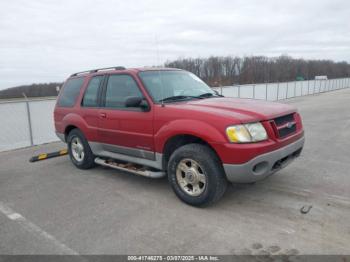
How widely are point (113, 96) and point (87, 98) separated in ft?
2.66

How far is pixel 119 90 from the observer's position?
5.12 metres

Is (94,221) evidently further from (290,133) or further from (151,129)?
(290,133)

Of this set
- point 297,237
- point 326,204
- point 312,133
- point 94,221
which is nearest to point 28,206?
point 94,221

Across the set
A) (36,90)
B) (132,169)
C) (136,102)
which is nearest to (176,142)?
(136,102)

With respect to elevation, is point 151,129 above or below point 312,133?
above

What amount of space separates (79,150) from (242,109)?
142 inches

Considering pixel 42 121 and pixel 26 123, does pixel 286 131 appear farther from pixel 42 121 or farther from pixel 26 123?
pixel 42 121

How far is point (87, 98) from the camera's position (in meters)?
5.75

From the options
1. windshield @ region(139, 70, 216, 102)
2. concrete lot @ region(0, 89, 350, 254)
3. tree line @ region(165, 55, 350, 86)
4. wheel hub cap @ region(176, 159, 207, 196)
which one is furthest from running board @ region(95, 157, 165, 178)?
tree line @ region(165, 55, 350, 86)

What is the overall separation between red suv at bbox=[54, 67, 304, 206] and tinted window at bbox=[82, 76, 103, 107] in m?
0.02

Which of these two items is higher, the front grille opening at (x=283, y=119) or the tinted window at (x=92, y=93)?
the tinted window at (x=92, y=93)

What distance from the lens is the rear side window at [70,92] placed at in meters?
6.07

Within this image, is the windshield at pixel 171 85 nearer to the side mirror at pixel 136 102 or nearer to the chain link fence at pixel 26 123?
the side mirror at pixel 136 102

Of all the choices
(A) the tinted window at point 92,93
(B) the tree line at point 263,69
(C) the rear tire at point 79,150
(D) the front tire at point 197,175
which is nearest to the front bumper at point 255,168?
(D) the front tire at point 197,175
